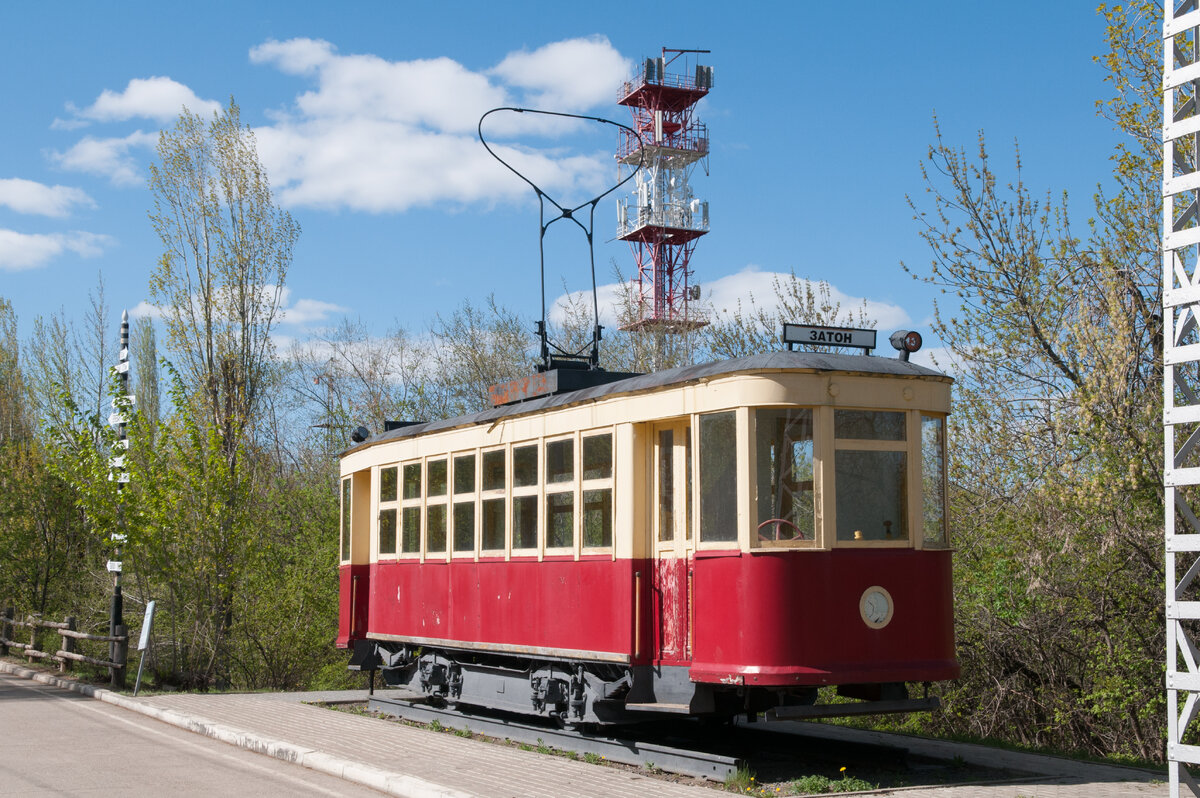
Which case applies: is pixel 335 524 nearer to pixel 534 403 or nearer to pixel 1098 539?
pixel 534 403

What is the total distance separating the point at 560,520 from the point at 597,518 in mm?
685

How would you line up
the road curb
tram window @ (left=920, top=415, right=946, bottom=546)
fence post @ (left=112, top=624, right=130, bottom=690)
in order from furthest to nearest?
1. fence post @ (left=112, top=624, right=130, bottom=690)
2. tram window @ (left=920, top=415, right=946, bottom=546)
3. the road curb

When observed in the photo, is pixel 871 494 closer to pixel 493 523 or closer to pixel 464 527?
pixel 493 523

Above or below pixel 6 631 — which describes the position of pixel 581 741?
above

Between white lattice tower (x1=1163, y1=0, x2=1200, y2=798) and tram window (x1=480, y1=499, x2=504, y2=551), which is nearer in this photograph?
white lattice tower (x1=1163, y1=0, x2=1200, y2=798)

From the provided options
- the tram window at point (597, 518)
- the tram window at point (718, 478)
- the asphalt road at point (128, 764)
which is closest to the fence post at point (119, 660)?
the asphalt road at point (128, 764)

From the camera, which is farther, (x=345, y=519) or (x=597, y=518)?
(x=345, y=519)

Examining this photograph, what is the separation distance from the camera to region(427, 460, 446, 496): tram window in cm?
1323

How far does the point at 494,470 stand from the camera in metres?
12.2

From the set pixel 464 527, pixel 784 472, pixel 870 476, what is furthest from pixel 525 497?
pixel 870 476

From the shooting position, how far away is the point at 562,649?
1069 centimetres

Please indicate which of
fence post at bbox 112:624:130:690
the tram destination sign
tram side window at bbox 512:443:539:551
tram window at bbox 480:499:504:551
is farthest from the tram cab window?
fence post at bbox 112:624:130:690

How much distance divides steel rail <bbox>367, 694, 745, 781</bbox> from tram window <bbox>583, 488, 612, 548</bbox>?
1.67 meters

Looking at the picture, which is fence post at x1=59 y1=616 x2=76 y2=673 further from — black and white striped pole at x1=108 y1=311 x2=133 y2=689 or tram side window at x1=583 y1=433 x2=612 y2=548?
tram side window at x1=583 y1=433 x2=612 y2=548
